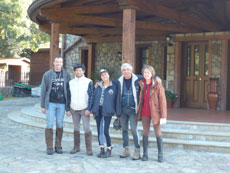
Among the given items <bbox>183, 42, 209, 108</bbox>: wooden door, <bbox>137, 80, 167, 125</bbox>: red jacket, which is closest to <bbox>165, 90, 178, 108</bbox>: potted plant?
<bbox>183, 42, 209, 108</bbox>: wooden door

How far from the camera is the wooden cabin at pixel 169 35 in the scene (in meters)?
7.47

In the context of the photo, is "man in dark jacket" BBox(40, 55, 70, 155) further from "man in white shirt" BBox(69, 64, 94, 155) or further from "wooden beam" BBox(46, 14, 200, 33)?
"wooden beam" BBox(46, 14, 200, 33)

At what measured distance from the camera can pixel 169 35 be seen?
32.8ft

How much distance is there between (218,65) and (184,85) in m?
1.27

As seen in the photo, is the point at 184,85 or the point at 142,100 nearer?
the point at 142,100

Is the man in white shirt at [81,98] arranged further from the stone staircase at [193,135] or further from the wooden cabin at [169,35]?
the wooden cabin at [169,35]

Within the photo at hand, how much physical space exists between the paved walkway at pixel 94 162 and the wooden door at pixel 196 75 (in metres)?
4.68

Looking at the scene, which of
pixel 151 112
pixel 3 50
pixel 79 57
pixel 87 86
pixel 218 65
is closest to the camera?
pixel 151 112

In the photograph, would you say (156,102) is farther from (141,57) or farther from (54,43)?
(141,57)

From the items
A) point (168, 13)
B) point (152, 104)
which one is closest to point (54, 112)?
point (152, 104)

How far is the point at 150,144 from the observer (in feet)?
18.3

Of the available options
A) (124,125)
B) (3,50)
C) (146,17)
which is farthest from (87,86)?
(3,50)

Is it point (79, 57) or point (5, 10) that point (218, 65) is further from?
point (5, 10)

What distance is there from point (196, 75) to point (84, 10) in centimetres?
425
